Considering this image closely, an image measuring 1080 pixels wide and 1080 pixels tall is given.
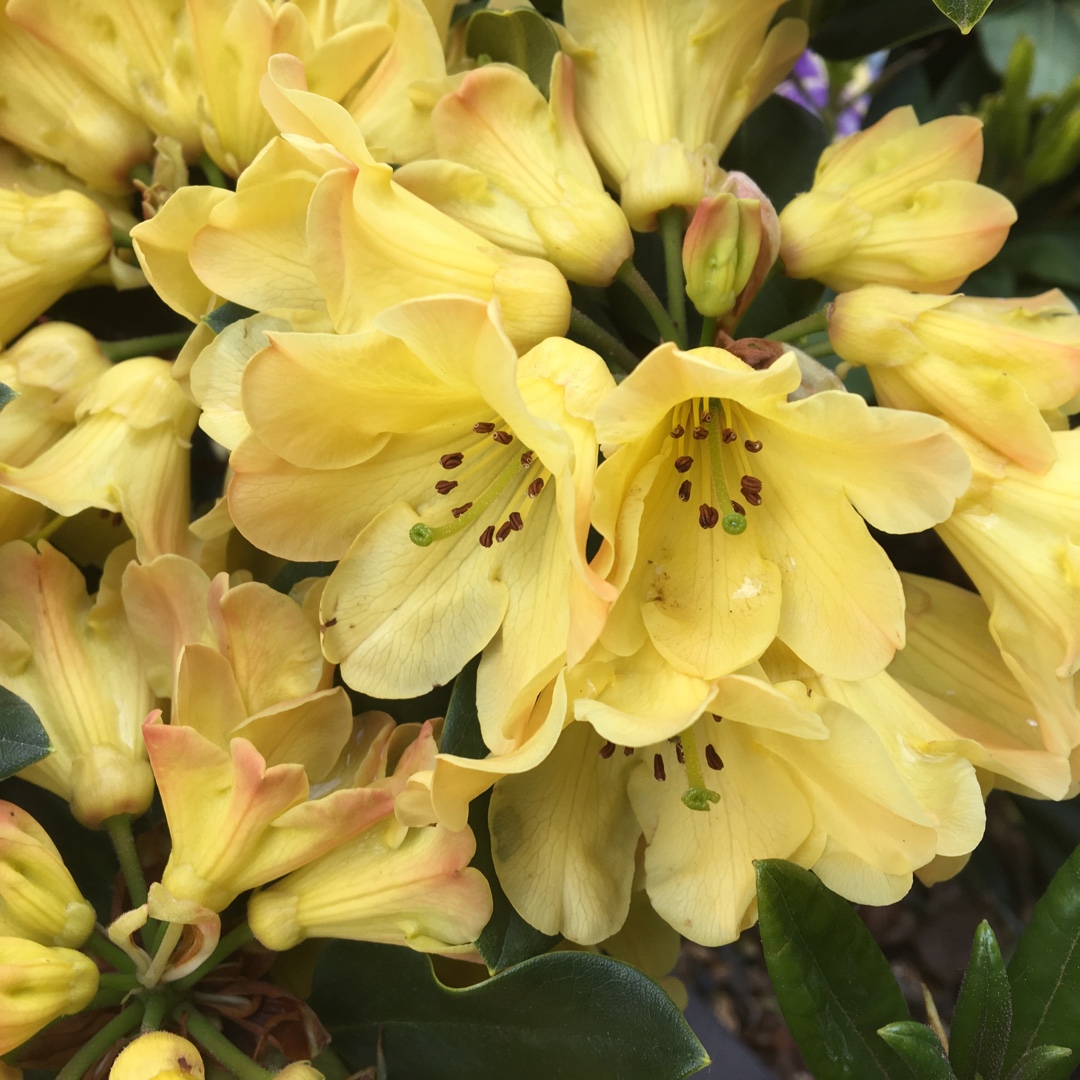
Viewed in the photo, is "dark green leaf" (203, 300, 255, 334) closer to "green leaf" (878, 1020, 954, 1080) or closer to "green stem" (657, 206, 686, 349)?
"green stem" (657, 206, 686, 349)

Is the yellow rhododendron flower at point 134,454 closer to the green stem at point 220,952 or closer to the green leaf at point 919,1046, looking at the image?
the green stem at point 220,952

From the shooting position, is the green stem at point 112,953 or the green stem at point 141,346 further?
the green stem at point 141,346

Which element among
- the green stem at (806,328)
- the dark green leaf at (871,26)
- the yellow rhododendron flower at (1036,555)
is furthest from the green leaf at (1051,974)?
the dark green leaf at (871,26)

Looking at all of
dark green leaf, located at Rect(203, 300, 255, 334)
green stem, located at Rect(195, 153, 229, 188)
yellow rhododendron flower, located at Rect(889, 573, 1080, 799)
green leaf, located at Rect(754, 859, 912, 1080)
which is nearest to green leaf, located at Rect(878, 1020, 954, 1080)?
green leaf, located at Rect(754, 859, 912, 1080)

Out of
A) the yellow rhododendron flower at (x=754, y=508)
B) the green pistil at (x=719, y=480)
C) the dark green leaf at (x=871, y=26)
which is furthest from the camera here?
the dark green leaf at (x=871, y=26)

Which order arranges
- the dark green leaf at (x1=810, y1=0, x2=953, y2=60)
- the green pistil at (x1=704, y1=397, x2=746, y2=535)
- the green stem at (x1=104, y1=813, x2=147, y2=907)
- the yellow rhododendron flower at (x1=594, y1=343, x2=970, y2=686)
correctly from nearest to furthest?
1. the yellow rhododendron flower at (x1=594, y1=343, x2=970, y2=686)
2. the green pistil at (x1=704, y1=397, x2=746, y2=535)
3. the green stem at (x1=104, y1=813, x2=147, y2=907)
4. the dark green leaf at (x1=810, y1=0, x2=953, y2=60)

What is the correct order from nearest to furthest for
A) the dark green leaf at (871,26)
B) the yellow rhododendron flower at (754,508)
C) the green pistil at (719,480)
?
the yellow rhododendron flower at (754,508) → the green pistil at (719,480) → the dark green leaf at (871,26)

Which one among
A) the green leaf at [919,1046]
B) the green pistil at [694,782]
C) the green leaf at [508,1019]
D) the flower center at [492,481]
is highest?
the flower center at [492,481]
